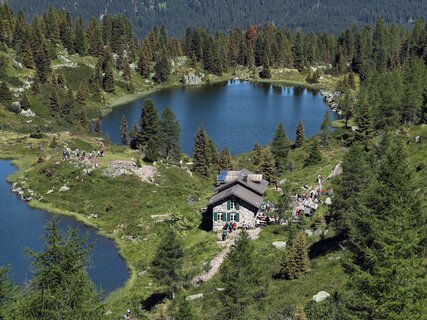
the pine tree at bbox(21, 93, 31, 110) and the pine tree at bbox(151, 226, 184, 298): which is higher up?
the pine tree at bbox(151, 226, 184, 298)

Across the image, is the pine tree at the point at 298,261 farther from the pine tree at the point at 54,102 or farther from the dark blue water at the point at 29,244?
the pine tree at the point at 54,102

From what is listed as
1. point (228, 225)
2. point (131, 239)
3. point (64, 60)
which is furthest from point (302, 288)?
point (64, 60)

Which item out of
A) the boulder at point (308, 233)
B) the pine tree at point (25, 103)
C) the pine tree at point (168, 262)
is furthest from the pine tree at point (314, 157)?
the pine tree at point (25, 103)

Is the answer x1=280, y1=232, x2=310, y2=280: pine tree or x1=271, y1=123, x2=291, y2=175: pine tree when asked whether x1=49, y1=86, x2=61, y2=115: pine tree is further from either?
x1=280, y1=232, x2=310, y2=280: pine tree

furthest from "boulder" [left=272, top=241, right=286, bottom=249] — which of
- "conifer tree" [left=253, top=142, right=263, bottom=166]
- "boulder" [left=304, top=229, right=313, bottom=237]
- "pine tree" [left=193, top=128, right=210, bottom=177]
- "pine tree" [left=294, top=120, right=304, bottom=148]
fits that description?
"pine tree" [left=294, top=120, right=304, bottom=148]

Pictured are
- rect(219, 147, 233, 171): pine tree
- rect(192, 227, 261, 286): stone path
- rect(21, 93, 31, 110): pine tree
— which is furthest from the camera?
rect(21, 93, 31, 110): pine tree

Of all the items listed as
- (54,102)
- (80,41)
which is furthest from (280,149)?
(80,41)
